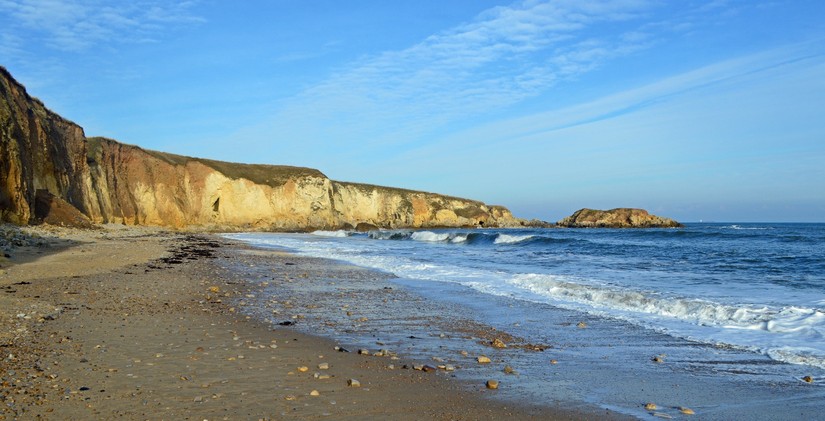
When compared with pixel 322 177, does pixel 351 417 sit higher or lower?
lower

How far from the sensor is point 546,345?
6855 mm

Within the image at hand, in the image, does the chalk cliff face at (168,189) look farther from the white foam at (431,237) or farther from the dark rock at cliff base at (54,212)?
the white foam at (431,237)

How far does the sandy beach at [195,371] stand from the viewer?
13.5ft

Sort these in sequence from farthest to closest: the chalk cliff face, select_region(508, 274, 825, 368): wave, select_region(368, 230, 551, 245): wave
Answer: select_region(368, 230, 551, 245): wave < the chalk cliff face < select_region(508, 274, 825, 368): wave

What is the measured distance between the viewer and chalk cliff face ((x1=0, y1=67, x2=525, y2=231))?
3030cm

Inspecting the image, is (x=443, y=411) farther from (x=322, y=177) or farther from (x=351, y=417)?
(x=322, y=177)

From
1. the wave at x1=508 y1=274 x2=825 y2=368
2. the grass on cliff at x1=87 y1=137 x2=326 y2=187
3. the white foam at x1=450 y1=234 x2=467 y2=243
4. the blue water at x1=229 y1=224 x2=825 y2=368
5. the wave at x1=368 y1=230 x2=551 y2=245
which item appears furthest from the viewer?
the grass on cliff at x1=87 y1=137 x2=326 y2=187

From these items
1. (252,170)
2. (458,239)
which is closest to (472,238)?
(458,239)

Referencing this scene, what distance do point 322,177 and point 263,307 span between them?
6806 centimetres

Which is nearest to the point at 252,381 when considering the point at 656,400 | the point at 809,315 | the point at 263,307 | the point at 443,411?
the point at 443,411

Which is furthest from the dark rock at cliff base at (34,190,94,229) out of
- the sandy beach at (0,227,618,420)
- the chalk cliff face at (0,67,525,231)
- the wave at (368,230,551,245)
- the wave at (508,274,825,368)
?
the wave at (508,274,825,368)

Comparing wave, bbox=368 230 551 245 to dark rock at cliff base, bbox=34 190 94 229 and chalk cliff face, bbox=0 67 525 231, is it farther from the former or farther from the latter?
dark rock at cliff base, bbox=34 190 94 229

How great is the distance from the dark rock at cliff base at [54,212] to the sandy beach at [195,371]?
25956mm

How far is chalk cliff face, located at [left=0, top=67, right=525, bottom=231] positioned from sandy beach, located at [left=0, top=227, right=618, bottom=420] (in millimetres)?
22272
